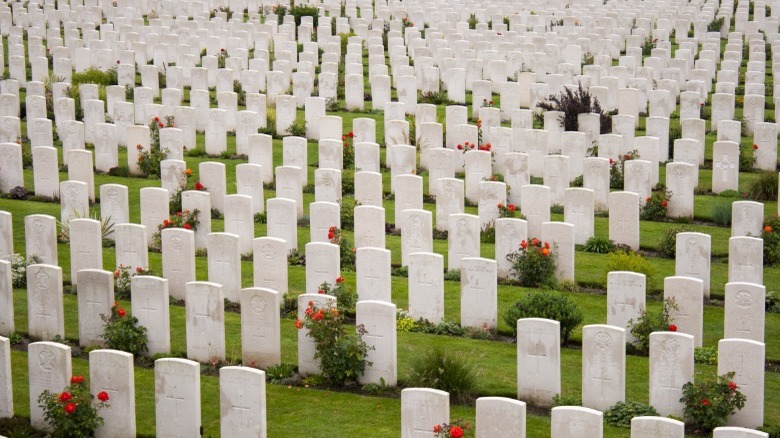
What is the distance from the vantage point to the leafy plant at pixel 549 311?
14.1 metres

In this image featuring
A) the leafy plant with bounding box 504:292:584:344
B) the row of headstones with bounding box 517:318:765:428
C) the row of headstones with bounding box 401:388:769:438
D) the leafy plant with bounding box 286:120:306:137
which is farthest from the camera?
the leafy plant with bounding box 286:120:306:137

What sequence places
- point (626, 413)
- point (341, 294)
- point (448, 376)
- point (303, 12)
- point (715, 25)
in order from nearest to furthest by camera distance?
point (626, 413) < point (448, 376) < point (341, 294) < point (715, 25) < point (303, 12)

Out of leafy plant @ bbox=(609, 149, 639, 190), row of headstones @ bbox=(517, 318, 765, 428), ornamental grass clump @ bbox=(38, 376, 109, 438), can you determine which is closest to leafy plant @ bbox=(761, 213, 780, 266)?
leafy plant @ bbox=(609, 149, 639, 190)

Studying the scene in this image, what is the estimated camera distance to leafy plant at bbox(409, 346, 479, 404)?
12914mm

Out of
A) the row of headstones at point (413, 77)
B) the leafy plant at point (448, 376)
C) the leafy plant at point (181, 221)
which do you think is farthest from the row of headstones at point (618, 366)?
the row of headstones at point (413, 77)

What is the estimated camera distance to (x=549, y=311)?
46.1 feet

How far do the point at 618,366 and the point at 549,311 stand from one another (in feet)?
5.81

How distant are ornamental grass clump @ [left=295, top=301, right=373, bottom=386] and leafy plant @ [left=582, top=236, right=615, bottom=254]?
5.31 m

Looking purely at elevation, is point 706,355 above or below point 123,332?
below

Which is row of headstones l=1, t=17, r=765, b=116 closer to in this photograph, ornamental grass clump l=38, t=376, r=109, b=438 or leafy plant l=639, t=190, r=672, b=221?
leafy plant l=639, t=190, r=672, b=221

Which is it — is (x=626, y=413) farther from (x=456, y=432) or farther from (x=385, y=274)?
(x=385, y=274)

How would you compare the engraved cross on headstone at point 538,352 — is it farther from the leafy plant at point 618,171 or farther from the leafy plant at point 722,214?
the leafy plant at point 618,171

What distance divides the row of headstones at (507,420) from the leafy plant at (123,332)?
3836 mm

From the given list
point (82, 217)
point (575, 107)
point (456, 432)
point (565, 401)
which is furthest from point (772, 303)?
point (82, 217)
